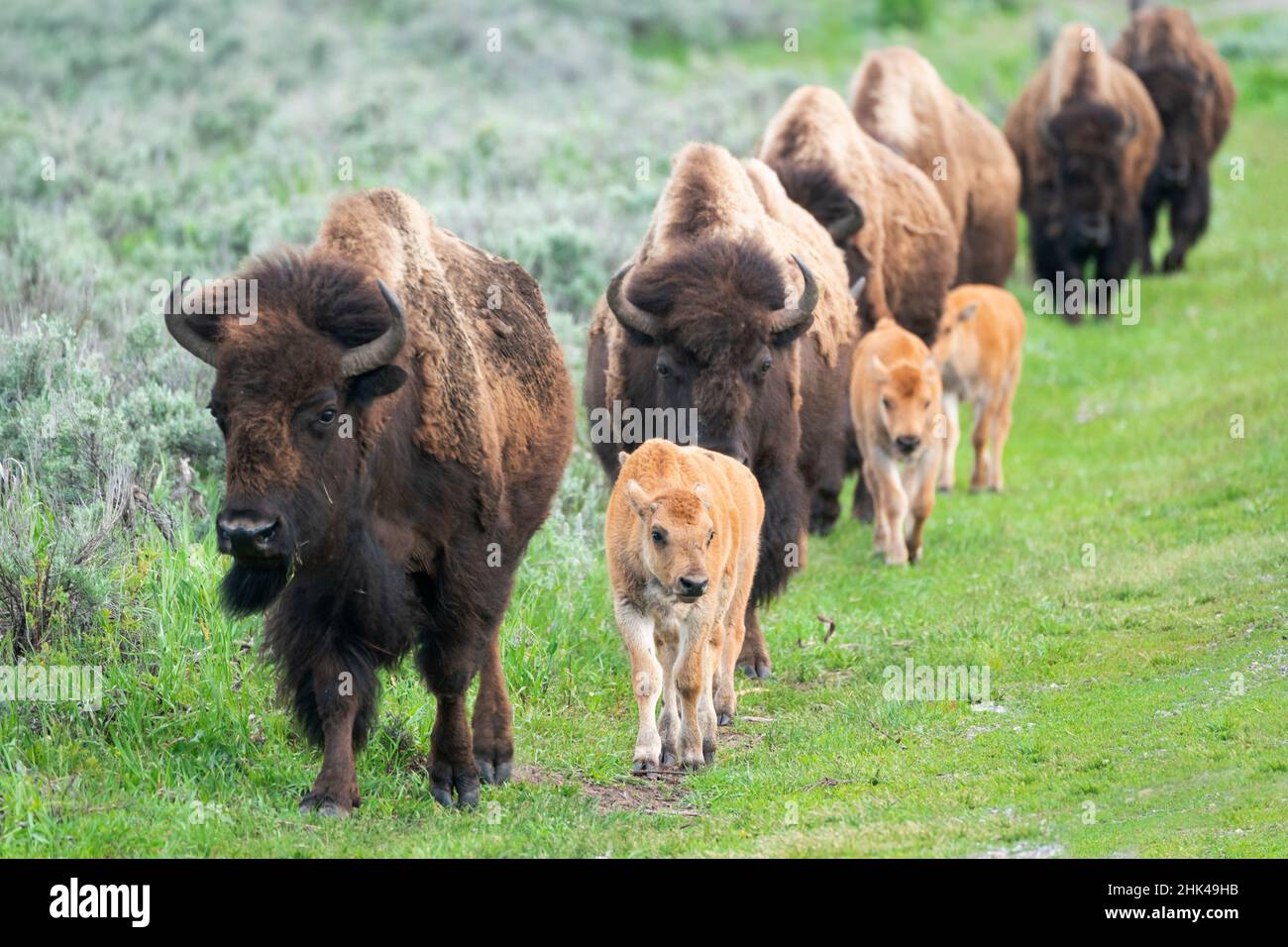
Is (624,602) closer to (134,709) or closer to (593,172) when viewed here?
(134,709)

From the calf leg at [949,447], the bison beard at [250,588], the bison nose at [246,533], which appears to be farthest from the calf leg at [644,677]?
the calf leg at [949,447]

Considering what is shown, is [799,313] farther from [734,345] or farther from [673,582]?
[673,582]

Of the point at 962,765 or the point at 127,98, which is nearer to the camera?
the point at 962,765

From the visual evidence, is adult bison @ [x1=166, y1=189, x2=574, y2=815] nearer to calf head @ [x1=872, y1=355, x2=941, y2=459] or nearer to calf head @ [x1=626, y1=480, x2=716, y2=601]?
calf head @ [x1=626, y1=480, x2=716, y2=601]

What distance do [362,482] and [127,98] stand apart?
18.5m

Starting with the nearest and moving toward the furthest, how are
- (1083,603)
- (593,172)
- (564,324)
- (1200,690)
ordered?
1. (1200,690)
2. (1083,603)
3. (564,324)
4. (593,172)

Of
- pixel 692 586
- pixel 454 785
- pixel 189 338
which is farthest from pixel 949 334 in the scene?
pixel 189 338

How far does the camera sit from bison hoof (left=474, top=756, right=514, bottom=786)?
27.0 feet

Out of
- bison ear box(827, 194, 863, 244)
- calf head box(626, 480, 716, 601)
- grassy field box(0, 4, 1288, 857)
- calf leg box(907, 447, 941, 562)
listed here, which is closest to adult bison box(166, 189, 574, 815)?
grassy field box(0, 4, 1288, 857)

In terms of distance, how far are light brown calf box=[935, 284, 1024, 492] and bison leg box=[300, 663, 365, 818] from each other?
8479 mm

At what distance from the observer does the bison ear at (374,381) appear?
282 inches

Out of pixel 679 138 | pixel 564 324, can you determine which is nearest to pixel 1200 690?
pixel 564 324

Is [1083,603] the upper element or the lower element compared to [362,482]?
lower

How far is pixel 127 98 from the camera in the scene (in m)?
24.1
